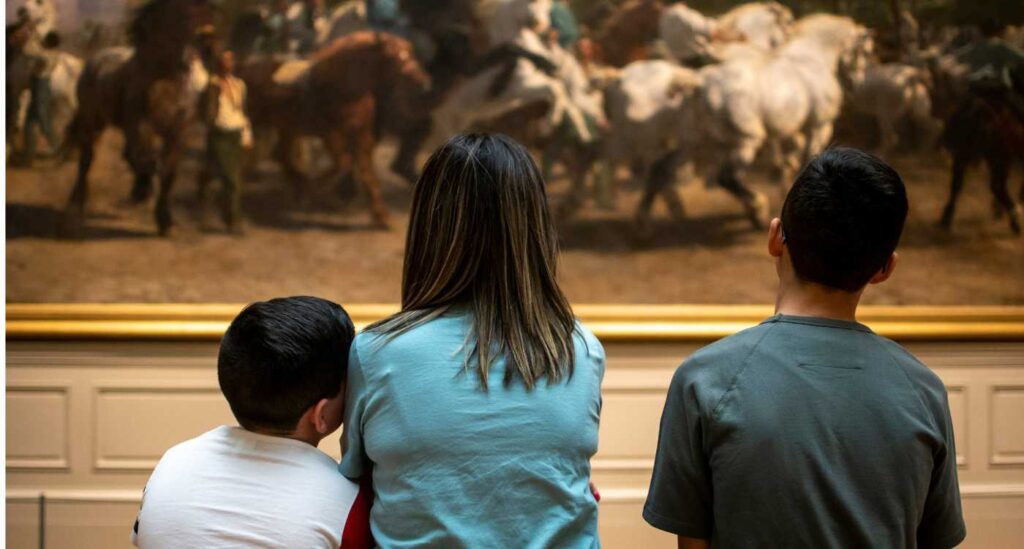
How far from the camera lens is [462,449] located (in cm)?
182

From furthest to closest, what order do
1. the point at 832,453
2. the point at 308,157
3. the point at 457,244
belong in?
the point at 308,157 → the point at 457,244 → the point at 832,453

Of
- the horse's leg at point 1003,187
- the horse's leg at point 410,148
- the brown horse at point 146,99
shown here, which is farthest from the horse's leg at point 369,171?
the horse's leg at point 1003,187

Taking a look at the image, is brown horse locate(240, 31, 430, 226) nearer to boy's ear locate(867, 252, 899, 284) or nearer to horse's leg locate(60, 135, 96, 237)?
horse's leg locate(60, 135, 96, 237)

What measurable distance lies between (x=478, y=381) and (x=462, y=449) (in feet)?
0.44

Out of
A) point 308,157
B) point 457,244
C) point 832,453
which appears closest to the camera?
point 832,453

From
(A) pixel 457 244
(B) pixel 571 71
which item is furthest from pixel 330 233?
(A) pixel 457 244

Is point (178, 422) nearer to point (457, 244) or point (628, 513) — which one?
point (628, 513)

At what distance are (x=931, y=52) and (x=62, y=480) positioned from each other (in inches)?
208

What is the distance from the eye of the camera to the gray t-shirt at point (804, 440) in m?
1.76

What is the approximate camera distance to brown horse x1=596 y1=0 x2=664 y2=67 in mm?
5125

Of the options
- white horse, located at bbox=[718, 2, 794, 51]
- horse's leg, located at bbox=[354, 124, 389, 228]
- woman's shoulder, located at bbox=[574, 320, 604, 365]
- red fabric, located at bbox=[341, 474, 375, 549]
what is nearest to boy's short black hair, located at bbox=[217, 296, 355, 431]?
red fabric, located at bbox=[341, 474, 375, 549]

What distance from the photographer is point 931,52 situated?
205 inches

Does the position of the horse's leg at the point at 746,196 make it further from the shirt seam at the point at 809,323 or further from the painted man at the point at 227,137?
the shirt seam at the point at 809,323

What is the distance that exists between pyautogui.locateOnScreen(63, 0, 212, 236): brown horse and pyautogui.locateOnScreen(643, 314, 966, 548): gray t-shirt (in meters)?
3.97
